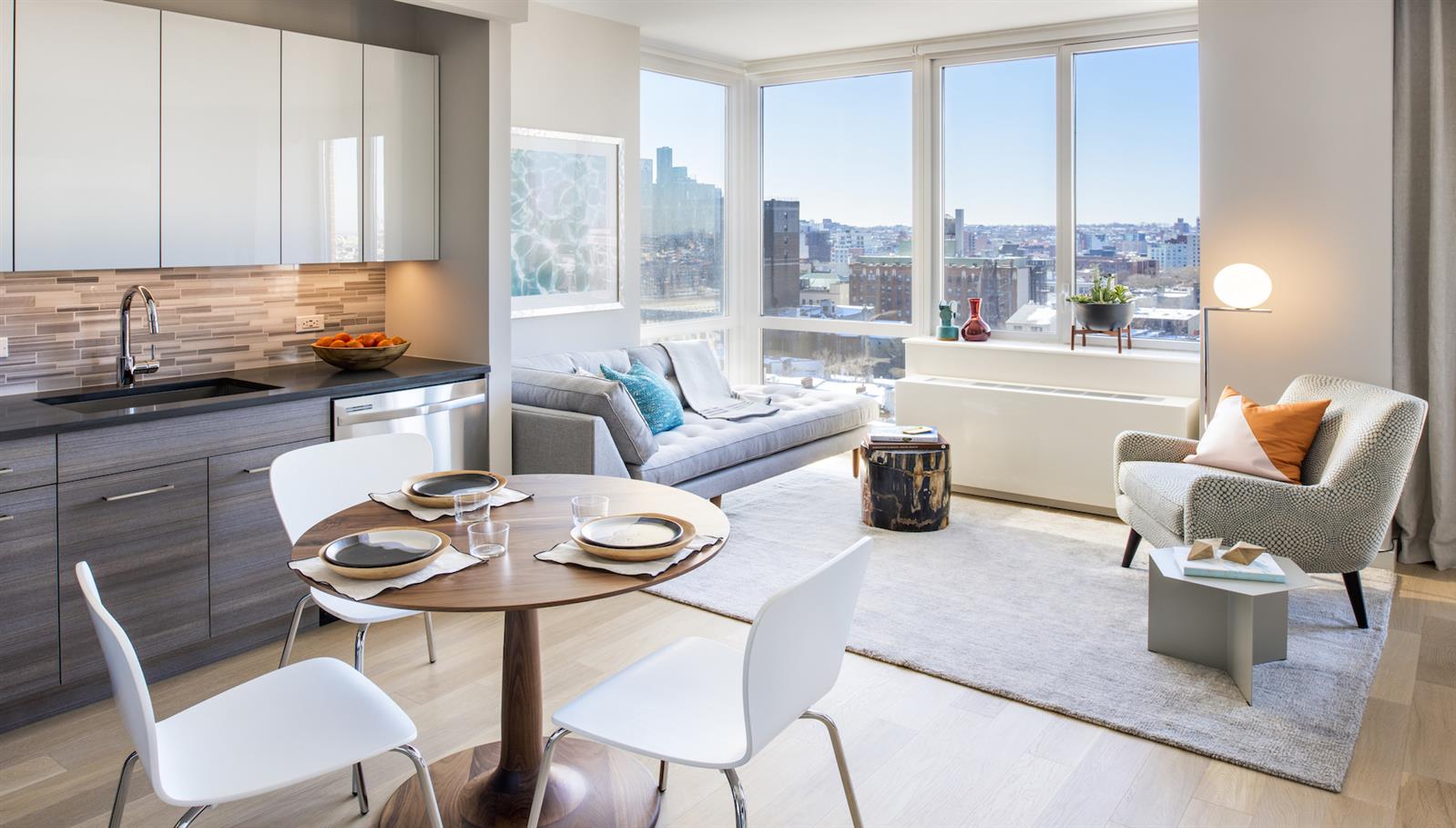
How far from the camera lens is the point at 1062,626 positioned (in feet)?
12.3

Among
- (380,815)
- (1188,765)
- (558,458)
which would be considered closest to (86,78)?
(558,458)

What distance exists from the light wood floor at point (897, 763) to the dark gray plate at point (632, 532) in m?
0.76

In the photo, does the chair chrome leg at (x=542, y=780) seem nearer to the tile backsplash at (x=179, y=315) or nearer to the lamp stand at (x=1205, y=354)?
the tile backsplash at (x=179, y=315)

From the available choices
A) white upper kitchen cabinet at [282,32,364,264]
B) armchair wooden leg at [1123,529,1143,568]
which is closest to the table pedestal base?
white upper kitchen cabinet at [282,32,364,264]

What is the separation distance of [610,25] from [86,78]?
117 inches

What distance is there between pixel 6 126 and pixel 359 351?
4.22 ft

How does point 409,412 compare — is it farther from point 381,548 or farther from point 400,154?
point 381,548

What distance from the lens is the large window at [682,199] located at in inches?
248

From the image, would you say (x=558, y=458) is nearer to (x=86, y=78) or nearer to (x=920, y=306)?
(x=86, y=78)

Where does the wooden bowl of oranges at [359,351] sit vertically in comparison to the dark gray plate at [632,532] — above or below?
above

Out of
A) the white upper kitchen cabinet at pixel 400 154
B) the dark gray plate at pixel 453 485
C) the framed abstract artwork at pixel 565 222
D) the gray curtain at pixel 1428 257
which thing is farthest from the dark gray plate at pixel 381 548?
the gray curtain at pixel 1428 257

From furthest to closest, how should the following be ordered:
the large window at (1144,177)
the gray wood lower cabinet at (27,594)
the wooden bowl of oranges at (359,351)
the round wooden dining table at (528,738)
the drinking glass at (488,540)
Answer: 1. the large window at (1144,177)
2. the wooden bowl of oranges at (359,351)
3. the gray wood lower cabinet at (27,594)
4. the round wooden dining table at (528,738)
5. the drinking glass at (488,540)

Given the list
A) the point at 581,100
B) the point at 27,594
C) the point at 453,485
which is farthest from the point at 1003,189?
the point at 27,594

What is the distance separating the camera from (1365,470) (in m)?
3.59
